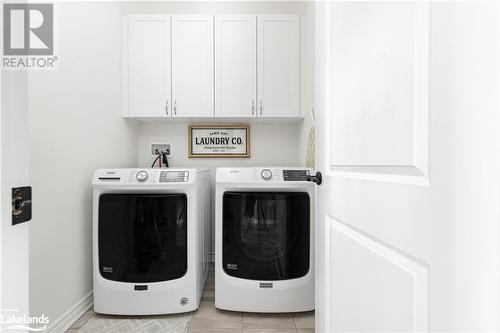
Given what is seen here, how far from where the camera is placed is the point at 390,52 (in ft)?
2.06

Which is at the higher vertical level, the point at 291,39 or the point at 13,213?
the point at 291,39

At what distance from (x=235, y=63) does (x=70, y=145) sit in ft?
4.44

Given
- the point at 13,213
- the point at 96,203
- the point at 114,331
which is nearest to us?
the point at 13,213

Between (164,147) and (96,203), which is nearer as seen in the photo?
(96,203)

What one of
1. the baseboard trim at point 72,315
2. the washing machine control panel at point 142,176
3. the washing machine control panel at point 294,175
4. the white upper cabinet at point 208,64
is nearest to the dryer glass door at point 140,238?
the washing machine control panel at point 142,176

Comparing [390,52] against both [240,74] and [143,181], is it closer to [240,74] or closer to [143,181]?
[143,181]

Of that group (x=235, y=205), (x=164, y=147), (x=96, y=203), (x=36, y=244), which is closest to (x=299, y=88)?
(x=235, y=205)

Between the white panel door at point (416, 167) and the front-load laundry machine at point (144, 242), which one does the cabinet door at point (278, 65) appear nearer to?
the front-load laundry machine at point (144, 242)

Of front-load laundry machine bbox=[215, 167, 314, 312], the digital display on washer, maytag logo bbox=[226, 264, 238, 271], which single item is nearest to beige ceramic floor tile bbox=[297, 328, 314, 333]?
front-load laundry machine bbox=[215, 167, 314, 312]

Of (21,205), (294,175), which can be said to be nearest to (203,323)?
(294,175)

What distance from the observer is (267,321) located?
174 centimetres

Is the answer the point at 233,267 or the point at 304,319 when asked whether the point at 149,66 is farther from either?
the point at 304,319

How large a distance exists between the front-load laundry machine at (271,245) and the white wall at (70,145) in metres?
0.89

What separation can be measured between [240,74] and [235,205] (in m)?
1.14
